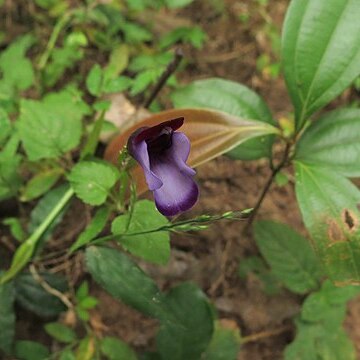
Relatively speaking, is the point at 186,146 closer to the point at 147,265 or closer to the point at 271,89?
the point at 147,265

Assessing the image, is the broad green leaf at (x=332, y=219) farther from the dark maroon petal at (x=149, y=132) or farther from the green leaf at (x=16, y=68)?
the green leaf at (x=16, y=68)

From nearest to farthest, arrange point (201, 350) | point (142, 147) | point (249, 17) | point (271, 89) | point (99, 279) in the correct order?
point (142, 147) < point (99, 279) < point (201, 350) < point (271, 89) < point (249, 17)

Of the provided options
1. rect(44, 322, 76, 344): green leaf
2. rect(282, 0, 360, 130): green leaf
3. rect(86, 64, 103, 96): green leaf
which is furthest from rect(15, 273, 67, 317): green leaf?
rect(282, 0, 360, 130): green leaf

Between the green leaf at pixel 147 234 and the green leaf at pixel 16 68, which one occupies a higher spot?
the green leaf at pixel 16 68

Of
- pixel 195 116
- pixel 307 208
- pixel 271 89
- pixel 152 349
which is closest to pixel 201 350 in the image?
pixel 152 349

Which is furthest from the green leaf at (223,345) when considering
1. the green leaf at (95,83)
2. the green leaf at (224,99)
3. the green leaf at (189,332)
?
the green leaf at (95,83)

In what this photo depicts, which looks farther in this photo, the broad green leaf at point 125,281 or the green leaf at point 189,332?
the green leaf at point 189,332
